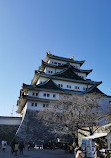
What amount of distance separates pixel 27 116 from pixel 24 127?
2104 mm

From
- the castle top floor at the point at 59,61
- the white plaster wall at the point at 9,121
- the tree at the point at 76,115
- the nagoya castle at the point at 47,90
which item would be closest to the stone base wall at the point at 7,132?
the white plaster wall at the point at 9,121

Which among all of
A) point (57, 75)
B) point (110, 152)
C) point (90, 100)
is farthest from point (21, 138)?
point (110, 152)

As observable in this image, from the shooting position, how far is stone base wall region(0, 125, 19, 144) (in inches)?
1169

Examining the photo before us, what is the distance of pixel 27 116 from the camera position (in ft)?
95.1

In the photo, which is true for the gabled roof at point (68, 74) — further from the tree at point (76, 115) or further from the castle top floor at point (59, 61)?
the tree at point (76, 115)

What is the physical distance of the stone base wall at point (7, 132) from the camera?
29702 mm

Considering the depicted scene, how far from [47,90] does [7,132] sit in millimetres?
11268

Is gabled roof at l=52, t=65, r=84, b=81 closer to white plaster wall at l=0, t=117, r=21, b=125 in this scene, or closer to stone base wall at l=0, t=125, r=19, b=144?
white plaster wall at l=0, t=117, r=21, b=125

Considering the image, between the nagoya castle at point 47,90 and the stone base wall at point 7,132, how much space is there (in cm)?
340

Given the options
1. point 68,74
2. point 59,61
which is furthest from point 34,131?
point 59,61

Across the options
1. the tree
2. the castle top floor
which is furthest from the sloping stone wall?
the castle top floor

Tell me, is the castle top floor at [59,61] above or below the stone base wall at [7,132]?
above

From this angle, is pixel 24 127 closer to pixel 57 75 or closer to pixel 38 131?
pixel 38 131

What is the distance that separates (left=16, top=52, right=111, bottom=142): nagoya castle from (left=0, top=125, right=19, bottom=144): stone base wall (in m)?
3.40
